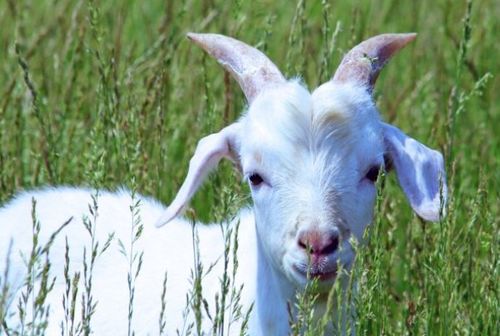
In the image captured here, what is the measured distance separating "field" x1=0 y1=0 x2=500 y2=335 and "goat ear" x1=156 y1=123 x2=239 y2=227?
0.14 meters

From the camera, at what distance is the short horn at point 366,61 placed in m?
4.64

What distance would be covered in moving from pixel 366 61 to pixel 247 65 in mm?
401

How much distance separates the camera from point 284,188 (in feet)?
14.1

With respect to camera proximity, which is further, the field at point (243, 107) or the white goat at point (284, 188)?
the field at point (243, 107)

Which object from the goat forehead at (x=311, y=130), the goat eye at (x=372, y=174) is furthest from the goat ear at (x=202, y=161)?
the goat eye at (x=372, y=174)

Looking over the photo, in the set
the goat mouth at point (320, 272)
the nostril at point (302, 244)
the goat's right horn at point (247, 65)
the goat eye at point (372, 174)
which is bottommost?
the goat mouth at point (320, 272)

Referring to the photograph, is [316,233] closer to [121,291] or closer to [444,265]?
[444,265]

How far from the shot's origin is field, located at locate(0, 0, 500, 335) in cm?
452

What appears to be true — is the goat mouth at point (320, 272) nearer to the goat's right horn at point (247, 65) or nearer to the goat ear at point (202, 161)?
the goat ear at point (202, 161)

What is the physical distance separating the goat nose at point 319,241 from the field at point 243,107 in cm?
13

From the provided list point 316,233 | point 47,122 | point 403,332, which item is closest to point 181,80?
point 47,122

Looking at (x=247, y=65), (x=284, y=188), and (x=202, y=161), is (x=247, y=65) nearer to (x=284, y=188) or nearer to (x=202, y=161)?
(x=202, y=161)

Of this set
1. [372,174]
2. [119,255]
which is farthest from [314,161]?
[119,255]

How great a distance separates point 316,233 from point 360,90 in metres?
0.73
